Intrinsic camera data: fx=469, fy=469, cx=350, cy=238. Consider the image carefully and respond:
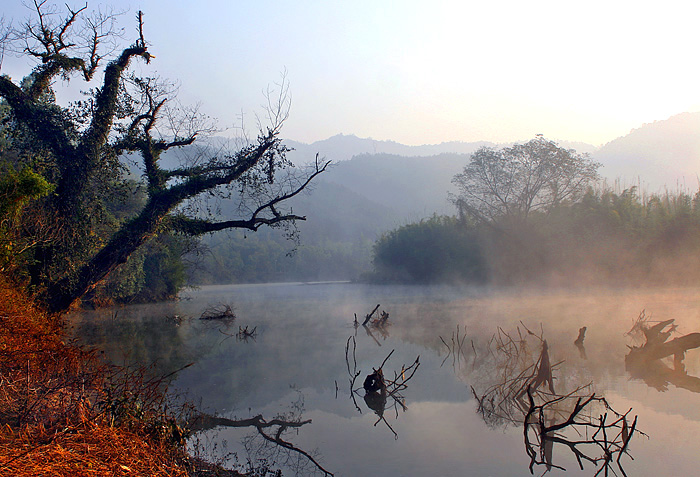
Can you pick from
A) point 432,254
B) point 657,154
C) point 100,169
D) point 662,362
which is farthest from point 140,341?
point 657,154

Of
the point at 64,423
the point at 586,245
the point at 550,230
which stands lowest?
the point at 64,423

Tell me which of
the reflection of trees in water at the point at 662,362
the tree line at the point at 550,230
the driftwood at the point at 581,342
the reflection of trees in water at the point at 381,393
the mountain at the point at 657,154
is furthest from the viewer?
the mountain at the point at 657,154

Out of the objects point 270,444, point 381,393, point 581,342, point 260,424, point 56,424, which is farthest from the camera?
point 581,342

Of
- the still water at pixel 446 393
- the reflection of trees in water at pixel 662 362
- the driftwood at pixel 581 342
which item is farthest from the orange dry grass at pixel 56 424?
the driftwood at pixel 581 342

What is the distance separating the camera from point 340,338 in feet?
48.7

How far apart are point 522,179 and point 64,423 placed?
37187 mm

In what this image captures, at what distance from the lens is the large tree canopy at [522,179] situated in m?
35.8

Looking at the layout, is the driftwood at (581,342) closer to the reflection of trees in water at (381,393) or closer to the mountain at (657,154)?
the reflection of trees in water at (381,393)

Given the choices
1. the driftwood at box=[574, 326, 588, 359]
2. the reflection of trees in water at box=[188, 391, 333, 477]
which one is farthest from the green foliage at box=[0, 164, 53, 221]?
the driftwood at box=[574, 326, 588, 359]

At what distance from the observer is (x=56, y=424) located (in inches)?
148

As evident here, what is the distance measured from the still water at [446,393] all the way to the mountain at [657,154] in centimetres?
6753

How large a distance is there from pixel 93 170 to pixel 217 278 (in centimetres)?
6103

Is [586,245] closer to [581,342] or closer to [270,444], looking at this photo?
[581,342]

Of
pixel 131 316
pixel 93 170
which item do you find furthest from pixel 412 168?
pixel 93 170
